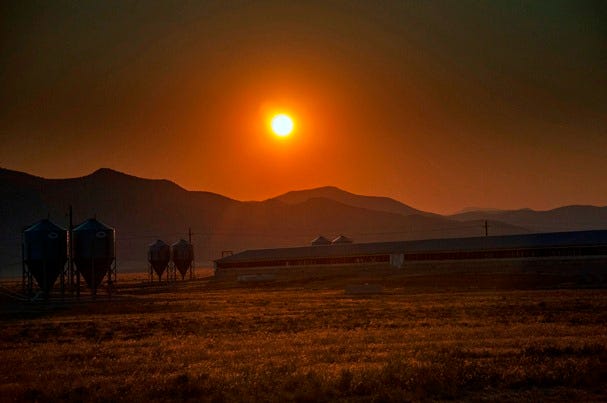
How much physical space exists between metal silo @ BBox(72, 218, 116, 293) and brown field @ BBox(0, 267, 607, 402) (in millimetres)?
31663

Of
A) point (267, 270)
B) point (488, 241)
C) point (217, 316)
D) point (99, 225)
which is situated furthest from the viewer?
point (267, 270)

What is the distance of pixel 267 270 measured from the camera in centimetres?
11769

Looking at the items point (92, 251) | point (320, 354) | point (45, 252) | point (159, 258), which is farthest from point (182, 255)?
point (320, 354)

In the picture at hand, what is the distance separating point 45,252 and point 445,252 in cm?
4809

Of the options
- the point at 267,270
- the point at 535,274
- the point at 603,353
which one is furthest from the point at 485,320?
the point at 267,270

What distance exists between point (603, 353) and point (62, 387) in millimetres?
15704

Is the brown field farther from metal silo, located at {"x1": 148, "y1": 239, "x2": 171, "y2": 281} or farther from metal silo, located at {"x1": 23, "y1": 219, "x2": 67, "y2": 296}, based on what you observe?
metal silo, located at {"x1": 148, "y1": 239, "x2": 171, "y2": 281}

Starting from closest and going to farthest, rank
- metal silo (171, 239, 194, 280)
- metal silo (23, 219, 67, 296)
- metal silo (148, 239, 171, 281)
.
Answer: metal silo (23, 219, 67, 296) < metal silo (148, 239, 171, 281) < metal silo (171, 239, 194, 280)

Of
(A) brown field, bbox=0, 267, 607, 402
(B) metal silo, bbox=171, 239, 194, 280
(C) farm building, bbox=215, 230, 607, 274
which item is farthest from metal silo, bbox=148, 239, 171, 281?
(A) brown field, bbox=0, 267, 607, 402

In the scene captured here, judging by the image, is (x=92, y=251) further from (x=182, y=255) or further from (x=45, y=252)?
(x=182, y=255)

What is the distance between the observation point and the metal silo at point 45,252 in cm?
7425

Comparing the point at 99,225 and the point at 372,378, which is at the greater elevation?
the point at 99,225

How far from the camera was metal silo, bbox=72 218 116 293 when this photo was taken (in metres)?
76.6

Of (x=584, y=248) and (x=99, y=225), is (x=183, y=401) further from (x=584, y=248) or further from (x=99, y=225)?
(x=584, y=248)
